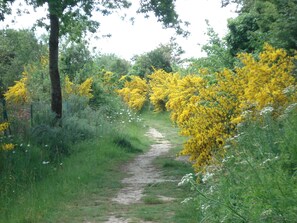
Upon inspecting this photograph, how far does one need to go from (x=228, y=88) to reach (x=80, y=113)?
9105mm

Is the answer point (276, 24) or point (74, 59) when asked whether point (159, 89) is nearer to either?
point (74, 59)

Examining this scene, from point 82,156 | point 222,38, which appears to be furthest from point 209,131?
point 222,38

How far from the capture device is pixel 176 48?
43594 mm

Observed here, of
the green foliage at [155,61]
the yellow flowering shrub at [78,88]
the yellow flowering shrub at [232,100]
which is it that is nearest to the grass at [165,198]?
the yellow flowering shrub at [232,100]

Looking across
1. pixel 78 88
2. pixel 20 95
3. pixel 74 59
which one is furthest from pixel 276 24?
pixel 74 59

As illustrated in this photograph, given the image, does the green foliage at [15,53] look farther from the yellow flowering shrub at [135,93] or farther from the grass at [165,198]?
the grass at [165,198]

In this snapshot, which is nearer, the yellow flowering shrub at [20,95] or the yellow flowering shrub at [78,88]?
the yellow flowering shrub at [20,95]

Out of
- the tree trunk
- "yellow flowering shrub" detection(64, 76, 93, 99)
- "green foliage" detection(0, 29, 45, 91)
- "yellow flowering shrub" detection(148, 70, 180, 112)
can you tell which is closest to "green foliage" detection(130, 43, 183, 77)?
"yellow flowering shrub" detection(148, 70, 180, 112)

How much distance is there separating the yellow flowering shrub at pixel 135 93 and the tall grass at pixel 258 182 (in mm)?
27598

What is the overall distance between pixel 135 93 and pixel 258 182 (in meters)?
31.1

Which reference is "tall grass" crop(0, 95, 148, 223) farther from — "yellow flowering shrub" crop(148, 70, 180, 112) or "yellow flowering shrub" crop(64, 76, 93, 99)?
"yellow flowering shrub" crop(148, 70, 180, 112)

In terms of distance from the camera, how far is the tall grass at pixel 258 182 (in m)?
3.97

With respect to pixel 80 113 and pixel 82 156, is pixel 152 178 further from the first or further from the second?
pixel 80 113

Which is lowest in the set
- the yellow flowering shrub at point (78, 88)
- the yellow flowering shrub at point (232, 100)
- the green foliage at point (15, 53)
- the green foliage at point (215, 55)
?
the yellow flowering shrub at point (232, 100)
